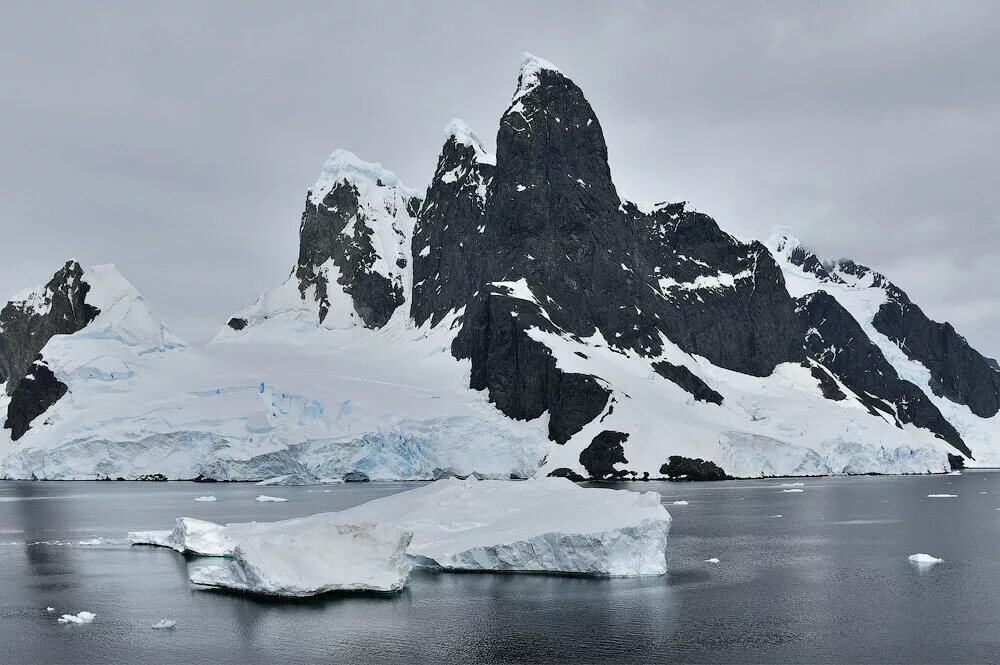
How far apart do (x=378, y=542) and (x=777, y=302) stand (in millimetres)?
167543

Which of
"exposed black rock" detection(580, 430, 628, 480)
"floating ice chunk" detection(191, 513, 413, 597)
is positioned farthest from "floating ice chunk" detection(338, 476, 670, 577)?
"exposed black rock" detection(580, 430, 628, 480)

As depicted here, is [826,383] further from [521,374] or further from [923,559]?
[923,559]

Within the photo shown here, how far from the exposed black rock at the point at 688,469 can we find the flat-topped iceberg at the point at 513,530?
70.8 m

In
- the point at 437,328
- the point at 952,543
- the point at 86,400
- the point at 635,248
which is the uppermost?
the point at 635,248

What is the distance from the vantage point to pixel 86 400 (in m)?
125

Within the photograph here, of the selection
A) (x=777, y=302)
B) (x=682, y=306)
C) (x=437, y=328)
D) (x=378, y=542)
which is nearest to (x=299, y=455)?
(x=437, y=328)

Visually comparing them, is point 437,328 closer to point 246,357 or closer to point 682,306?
point 246,357

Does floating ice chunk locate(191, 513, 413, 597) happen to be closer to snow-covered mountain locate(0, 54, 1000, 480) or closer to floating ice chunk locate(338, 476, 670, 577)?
floating ice chunk locate(338, 476, 670, 577)

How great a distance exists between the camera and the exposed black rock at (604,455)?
12100 centimetres

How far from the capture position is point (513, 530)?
42.1 m

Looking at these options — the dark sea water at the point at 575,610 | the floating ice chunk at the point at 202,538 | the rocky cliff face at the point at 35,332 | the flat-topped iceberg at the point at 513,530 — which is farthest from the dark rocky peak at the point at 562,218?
the floating ice chunk at the point at 202,538

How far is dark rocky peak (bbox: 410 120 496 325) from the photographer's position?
17462 centimetres

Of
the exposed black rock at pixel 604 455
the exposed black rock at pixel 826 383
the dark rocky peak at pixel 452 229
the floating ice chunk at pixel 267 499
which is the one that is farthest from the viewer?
the dark rocky peak at pixel 452 229

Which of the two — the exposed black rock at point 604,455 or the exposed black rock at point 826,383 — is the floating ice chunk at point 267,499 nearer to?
the exposed black rock at point 604,455
